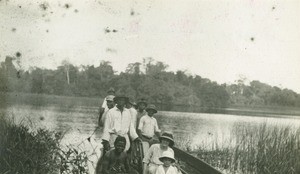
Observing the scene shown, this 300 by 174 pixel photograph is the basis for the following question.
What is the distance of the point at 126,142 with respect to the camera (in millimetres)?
6996

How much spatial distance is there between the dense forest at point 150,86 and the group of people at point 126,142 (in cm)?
3930

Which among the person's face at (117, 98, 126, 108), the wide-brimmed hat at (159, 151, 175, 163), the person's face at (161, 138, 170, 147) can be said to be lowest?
the wide-brimmed hat at (159, 151, 175, 163)

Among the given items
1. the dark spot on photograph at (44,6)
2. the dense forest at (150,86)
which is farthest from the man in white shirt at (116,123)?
the dense forest at (150,86)

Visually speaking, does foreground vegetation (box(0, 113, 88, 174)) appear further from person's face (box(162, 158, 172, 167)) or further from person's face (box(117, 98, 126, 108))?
person's face (box(162, 158, 172, 167))

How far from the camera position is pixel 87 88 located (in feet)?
174

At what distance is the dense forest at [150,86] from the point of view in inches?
1928

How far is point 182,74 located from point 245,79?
842cm

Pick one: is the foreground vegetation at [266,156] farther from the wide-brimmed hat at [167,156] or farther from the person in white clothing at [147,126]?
the wide-brimmed hat at [167,156]

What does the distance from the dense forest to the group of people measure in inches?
1547

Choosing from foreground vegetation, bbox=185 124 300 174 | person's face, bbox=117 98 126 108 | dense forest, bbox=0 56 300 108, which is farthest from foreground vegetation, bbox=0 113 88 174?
dense forest, bbox=0 56 300 108

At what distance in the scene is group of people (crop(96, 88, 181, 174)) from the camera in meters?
5.89

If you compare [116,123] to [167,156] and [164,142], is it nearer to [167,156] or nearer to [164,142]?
[164,142]

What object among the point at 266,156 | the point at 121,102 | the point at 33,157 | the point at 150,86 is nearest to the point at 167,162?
the point at 121,102

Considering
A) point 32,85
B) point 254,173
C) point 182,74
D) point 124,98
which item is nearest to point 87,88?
point 32,85
